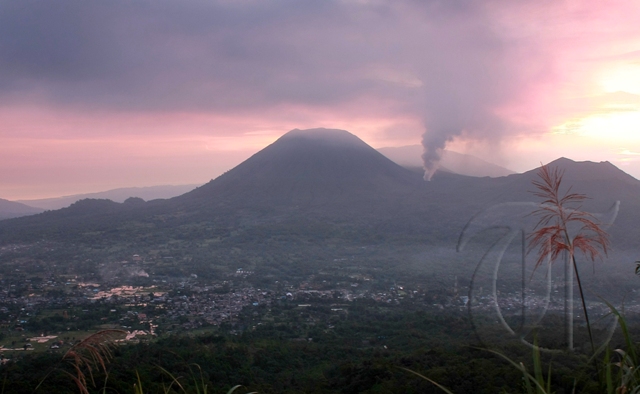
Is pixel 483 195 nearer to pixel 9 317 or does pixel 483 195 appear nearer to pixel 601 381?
pixel 9 317

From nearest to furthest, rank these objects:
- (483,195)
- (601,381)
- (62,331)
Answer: (601,381), (62,331), (483,195)

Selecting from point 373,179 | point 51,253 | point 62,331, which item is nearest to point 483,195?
point 373,179
